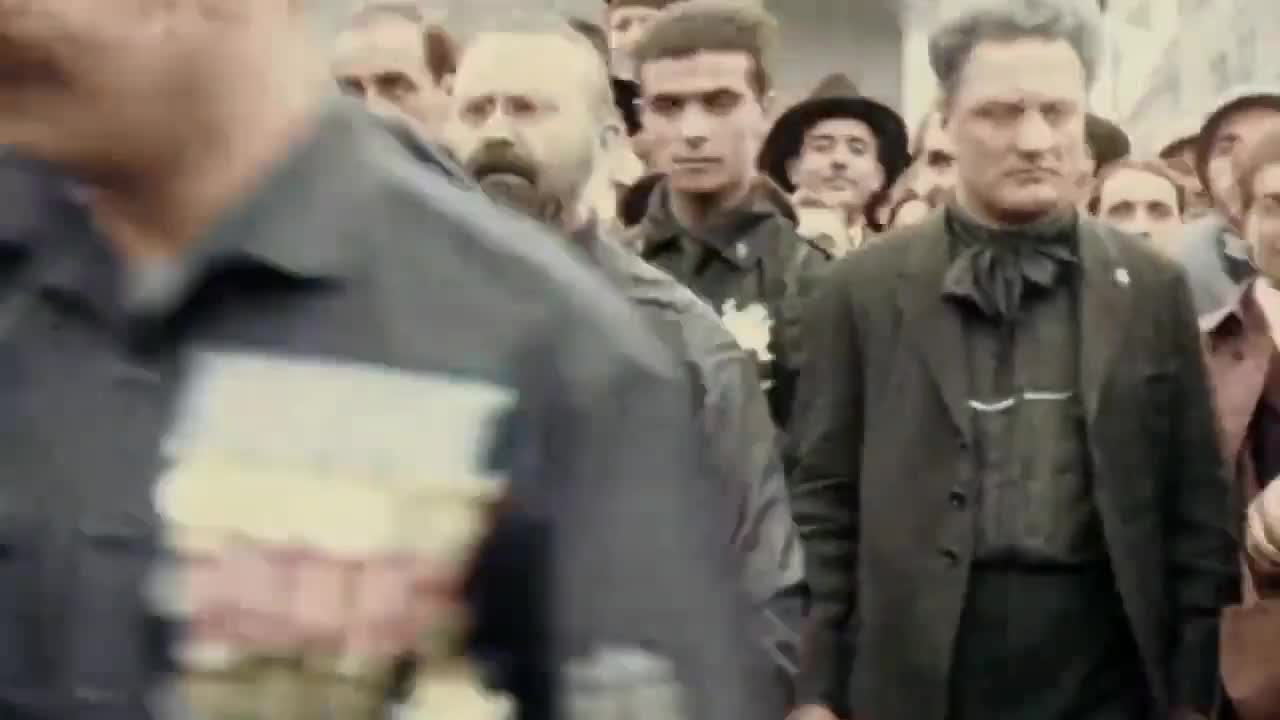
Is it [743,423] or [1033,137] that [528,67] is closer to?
[743,423]

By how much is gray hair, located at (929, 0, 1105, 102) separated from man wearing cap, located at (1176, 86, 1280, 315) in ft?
1.44

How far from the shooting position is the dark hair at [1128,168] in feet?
16.6

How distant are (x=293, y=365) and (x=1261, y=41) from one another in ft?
20.0

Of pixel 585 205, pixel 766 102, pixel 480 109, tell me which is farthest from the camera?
pixel 766 102

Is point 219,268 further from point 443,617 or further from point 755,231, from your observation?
point 755,231

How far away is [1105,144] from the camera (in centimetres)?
553

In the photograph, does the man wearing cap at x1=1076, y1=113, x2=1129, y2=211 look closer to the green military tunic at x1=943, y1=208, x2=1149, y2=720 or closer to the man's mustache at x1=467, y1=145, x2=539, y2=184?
the green military tunic at x1=943, y1=208, x2=1149, y2=720

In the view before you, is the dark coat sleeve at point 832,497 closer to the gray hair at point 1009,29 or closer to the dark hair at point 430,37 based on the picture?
the gray hair at point 1009,29

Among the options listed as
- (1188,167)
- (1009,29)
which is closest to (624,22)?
(1188,167)

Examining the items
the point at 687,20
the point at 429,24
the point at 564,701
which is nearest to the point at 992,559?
the point at 687,20

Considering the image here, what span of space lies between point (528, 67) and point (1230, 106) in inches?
76.7

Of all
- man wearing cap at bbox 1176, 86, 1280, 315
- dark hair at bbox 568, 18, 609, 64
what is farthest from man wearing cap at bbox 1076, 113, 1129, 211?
dark hair at bbox 568, 18, 609, 64

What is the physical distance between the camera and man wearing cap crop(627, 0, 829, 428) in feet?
11.7

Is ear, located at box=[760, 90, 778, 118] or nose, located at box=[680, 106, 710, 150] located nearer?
nose, located at box=[680, 106, 710, 150]
